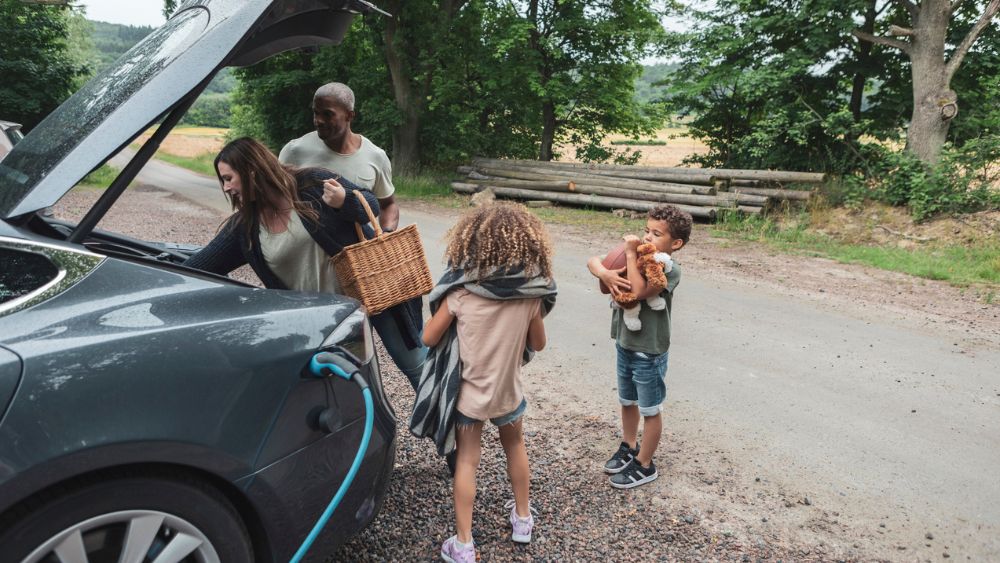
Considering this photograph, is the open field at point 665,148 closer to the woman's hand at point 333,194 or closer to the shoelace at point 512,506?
the shoelace at point 512,506

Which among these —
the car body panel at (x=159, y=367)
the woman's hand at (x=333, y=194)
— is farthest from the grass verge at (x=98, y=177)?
the woman's hand at (x=333, y=194)

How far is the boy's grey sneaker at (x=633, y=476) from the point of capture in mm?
3383

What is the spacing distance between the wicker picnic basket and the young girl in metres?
0.28

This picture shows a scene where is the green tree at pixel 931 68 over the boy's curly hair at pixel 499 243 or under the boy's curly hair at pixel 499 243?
over

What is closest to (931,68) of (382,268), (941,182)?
(941,182)

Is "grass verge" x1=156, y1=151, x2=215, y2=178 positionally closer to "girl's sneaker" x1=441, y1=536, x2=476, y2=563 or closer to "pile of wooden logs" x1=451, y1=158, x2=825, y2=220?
"pile of wooden logs" x1=451, y1=158, x2=825, y2=220

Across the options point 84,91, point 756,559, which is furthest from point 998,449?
point 84,91

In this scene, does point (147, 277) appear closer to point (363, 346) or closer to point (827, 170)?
point (363, 346)

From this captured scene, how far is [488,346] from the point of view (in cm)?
257

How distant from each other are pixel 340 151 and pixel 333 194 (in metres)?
0.96

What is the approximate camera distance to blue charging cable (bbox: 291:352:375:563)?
2.03m

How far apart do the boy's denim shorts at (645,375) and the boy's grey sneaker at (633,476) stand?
0.32 metres

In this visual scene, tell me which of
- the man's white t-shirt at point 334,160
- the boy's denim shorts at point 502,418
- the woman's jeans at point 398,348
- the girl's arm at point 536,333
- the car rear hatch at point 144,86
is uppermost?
the car rear hatch at point 144,86

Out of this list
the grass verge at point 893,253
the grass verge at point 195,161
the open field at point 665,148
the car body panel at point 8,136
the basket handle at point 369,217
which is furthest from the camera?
the grass verge at point 195,161
